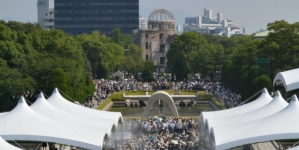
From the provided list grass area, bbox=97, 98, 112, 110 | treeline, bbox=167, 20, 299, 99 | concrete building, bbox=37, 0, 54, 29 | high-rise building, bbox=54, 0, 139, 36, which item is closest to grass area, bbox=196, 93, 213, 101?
treeline, bbox=167, 20, 299, 99

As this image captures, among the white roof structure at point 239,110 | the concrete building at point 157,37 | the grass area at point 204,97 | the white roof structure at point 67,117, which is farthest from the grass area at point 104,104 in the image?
the concrete building at point 157,37

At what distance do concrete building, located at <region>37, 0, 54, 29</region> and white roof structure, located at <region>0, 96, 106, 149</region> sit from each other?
502 ft

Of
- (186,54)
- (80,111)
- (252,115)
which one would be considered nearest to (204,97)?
(186,54)

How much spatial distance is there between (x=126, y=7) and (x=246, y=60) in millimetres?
96771

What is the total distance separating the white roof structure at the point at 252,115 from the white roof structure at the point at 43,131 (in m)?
5.91

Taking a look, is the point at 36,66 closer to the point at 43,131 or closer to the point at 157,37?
the point at 43,131

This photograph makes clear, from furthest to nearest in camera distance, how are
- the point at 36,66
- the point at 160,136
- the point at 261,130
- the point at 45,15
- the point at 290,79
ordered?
the point at 45,15
the point at 36,66
the point at 290,79
the point at 160,136
the point at 261,130

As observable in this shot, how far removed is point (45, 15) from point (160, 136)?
150532mm

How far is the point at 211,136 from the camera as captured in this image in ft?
99.0

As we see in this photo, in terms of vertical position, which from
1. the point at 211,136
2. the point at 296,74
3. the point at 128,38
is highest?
the point at 128,38

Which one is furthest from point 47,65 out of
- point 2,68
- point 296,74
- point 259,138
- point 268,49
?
point 259,138

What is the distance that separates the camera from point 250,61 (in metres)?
61.1

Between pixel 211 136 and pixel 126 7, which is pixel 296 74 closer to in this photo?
pixel 211 136

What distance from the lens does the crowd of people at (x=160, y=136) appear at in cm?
3269
